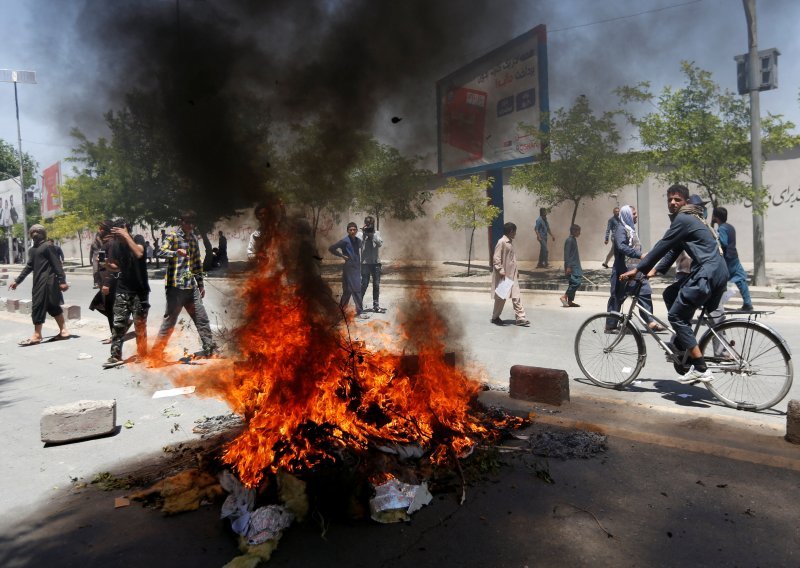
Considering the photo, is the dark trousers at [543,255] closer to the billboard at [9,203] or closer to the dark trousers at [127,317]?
the dark trousers at [127,317]

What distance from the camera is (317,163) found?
4.55 m

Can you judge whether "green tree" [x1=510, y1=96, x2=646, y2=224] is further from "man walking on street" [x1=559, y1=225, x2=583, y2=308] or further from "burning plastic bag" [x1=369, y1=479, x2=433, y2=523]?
"burning plastic bag" [x1=369, y1=479, x2=433, y2=523]

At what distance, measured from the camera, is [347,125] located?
4.62 m

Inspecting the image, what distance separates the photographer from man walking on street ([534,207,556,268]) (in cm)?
1570

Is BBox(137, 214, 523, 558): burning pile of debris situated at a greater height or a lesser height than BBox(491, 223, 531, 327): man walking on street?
lesser

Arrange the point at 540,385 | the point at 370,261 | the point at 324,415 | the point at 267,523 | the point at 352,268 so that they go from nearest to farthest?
1. the point at 267,523
2. the point at 324,415
3. the point at 540,385
4. the point at 352,268
5. the point at 370,261

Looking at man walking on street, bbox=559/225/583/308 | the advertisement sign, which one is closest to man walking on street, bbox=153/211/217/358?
man walking on street, bbox=559/225/583/308

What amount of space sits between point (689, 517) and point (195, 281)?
5445 millimetres

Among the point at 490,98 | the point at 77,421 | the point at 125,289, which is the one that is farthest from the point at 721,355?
the point at 125,289

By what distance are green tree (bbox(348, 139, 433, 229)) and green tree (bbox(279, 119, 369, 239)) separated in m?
0.11

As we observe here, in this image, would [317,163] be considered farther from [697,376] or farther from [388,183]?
[697,376]

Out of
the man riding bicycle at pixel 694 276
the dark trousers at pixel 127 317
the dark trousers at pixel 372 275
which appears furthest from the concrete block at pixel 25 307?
the man riding bicycle at pixel 694 276

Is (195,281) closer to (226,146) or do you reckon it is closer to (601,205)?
(226,146)

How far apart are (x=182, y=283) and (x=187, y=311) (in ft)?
1.12
